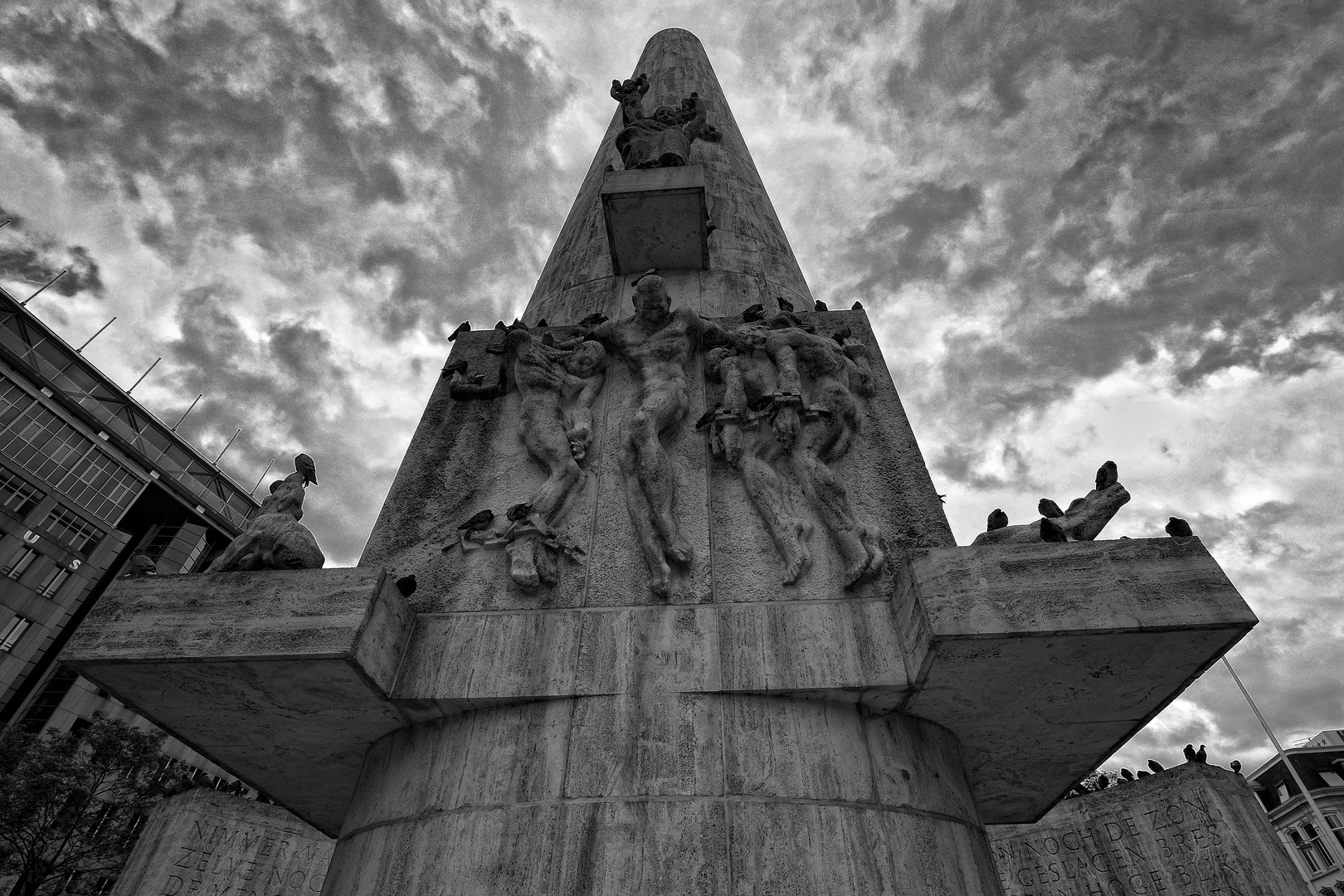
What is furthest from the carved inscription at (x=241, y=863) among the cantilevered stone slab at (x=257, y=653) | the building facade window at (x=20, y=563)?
the building facade window at (x=20, y=563)

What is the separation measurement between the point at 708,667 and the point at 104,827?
84.8 ft

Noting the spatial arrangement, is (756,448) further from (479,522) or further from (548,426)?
(479,522)

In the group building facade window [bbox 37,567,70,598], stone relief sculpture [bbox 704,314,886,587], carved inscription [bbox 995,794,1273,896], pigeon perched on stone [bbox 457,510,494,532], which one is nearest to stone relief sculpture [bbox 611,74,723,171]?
stone relief sculpture [bbox 704,314,886,587]

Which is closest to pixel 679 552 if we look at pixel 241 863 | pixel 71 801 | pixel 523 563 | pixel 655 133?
pixel 523 563

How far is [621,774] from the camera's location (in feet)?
14.1

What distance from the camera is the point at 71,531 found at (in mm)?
42125

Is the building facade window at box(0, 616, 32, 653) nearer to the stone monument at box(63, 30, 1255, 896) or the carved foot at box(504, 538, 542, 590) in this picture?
the stone monument at box(63, 30, 1255, 896)

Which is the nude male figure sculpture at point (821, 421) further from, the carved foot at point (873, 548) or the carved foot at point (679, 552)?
the carved foot at point (679, 552)

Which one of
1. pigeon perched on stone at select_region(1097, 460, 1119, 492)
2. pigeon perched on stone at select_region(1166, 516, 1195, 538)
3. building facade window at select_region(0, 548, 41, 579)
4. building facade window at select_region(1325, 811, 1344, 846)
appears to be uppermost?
building facade window at select_region(0, 548, 41, 579)

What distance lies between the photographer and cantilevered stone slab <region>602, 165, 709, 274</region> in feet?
30.3

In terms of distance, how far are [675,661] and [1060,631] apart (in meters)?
2.27

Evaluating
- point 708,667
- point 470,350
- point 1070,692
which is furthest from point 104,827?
point 1070,692

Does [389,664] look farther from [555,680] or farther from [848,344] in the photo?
[848,344]

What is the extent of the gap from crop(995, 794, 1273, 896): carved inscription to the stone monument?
10.1 ft
